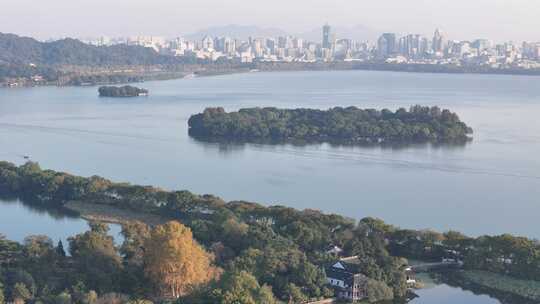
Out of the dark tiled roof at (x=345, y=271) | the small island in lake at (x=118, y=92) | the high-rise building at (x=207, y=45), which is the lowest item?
the dark tiled roof at (x=345, y=271)

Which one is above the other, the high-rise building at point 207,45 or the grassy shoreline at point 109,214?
the high-rise building at point 207,45

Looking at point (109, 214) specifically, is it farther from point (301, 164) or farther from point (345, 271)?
point (301, 164)

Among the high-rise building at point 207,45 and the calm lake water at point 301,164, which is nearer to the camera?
the calm lake water at point 301,164

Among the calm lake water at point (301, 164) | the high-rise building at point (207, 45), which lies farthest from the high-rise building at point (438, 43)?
the calm lake water at point (301, 164)

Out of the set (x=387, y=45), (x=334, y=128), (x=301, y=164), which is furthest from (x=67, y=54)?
(x=301, y=164)

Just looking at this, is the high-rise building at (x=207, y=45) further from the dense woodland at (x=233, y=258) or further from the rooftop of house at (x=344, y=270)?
the rooftop of house at (x=344, y=270)

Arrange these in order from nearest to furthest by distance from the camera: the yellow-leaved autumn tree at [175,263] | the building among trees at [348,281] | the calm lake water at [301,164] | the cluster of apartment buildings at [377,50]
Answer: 1. the yellow-leaved autumn tree at [175,263]
2. the building among trees at [348,281]
3. the calm lake water at [301,164]
4. the cluster of apartment buildings at [377,50]

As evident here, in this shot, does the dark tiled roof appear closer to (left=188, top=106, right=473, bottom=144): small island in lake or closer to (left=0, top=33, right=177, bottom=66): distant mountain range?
(left=188, top=106, right=473, bottom=144): small island in lake
